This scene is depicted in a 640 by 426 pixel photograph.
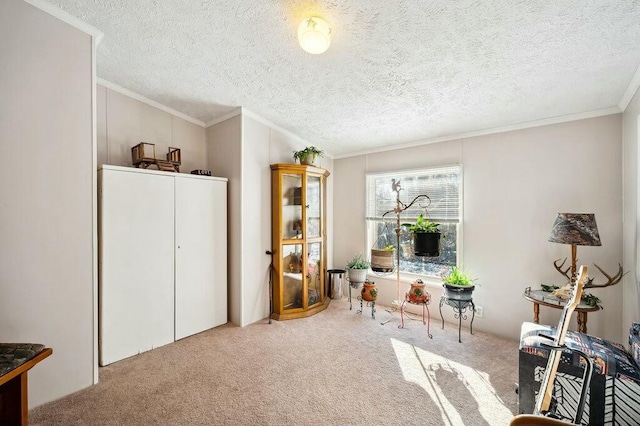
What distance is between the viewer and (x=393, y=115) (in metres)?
2.86

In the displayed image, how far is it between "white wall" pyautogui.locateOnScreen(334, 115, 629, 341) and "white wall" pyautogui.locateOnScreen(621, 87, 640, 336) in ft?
0.31

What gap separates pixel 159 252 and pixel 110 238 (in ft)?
1.41

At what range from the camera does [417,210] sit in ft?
11.6

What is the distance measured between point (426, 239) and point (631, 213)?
5.24 ft

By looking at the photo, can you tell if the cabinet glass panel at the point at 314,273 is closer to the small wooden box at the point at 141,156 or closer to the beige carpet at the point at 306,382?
the beige carpet at the point at 306,382

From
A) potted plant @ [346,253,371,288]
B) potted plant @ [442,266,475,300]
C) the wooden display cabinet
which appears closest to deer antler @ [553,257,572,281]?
potted plant @ [442,266,475,300]

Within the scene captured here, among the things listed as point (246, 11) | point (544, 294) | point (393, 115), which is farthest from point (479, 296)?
point (246, 11)

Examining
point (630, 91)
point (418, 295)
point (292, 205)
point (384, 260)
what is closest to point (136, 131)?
point (292, 205)

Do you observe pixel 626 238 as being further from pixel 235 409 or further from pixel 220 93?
pixel 220 93

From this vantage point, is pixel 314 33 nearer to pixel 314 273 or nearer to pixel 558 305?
pixel 558 305

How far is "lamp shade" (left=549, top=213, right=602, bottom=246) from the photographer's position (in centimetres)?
210

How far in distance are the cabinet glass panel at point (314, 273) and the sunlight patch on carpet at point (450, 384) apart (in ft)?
4.30

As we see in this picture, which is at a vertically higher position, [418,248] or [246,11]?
[246,11]

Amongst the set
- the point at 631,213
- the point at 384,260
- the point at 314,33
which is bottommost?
the point at 384,260
